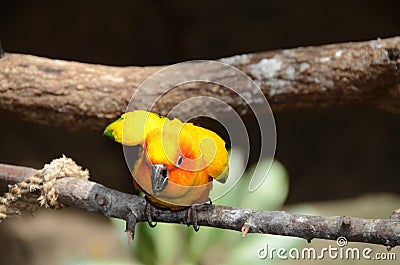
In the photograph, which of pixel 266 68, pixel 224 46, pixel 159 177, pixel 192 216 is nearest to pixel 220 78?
pixel 266 68

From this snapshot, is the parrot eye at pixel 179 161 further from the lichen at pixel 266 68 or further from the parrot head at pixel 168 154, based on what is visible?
the lichen at pixel 266 68

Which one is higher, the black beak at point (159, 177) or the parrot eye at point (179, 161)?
the parrot eye at point (179, 161)

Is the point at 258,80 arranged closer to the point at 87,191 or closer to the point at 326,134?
the point at 87,191

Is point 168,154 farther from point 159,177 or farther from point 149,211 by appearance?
point 149,211

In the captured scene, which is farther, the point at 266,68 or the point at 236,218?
the point at 266,68

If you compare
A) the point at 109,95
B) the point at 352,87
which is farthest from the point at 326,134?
the point at 109,95

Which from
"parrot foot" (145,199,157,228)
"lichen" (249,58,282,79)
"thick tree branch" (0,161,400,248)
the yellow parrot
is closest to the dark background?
"lichen" (249,58,282,79)

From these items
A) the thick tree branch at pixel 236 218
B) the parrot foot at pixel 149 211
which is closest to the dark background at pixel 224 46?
the thick tree branch at pixel 236 218

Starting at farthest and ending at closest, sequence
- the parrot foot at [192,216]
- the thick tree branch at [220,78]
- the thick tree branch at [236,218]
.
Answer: the thick tree branch at [220,78], the parrot foot at [192,216], the thick tree branch at [236,218]
